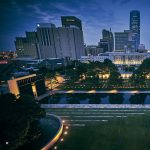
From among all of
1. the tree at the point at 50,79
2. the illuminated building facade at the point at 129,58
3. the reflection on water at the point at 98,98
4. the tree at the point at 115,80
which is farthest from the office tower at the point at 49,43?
the reflection on water at the point at 98,98

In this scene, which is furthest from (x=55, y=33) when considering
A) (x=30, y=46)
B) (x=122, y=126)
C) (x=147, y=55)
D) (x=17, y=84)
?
(x=122, y=126)

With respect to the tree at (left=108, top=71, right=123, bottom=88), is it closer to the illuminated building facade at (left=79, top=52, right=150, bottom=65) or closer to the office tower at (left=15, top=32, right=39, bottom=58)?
the illuminated building facade at (left=79, top=52, right=150, bottom=65)

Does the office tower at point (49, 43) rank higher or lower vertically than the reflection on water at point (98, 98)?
higher

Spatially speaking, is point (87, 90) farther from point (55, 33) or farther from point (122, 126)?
point (55, 33)

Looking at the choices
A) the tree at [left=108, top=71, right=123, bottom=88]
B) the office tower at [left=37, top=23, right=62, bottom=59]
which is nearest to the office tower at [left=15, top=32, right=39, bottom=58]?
the office tower at [left=37, top=23, right=62, bottom=59]

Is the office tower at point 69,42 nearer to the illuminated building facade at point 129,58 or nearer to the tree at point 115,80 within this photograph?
the illuminated building facade at point 129,58

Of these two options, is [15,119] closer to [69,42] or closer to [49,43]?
[49,43]

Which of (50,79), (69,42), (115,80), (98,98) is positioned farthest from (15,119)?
(69,42)
